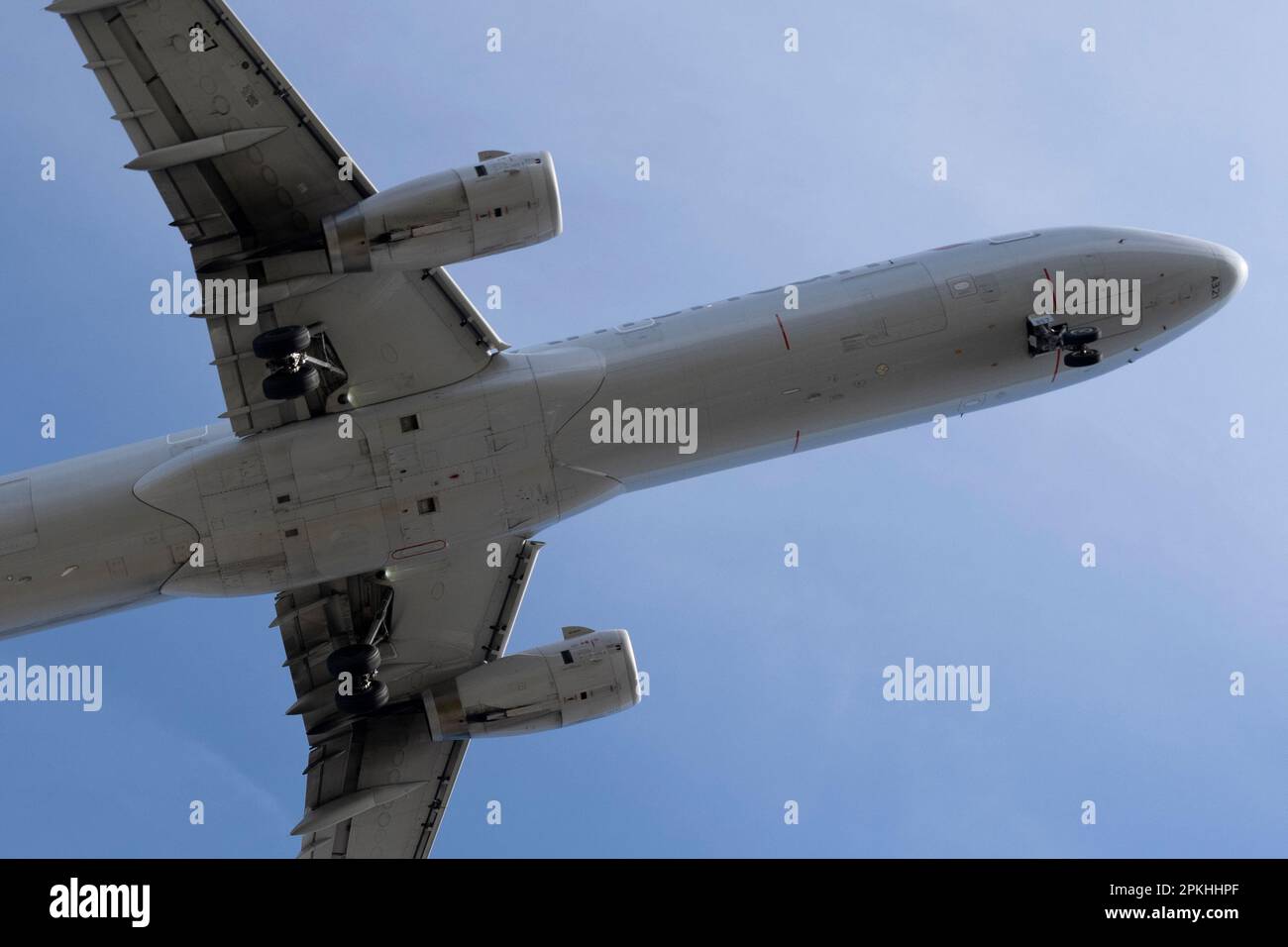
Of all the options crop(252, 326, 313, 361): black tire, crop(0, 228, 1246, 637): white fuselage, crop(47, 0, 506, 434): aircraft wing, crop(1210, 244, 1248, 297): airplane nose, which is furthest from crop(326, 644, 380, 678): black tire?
crop(1210, 244, 1248, 297): airplane nose

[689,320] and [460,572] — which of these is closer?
[689,320]

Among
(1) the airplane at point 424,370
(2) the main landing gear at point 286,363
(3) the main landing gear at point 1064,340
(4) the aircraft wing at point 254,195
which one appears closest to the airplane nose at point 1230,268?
(1) the airplane at point 424,370

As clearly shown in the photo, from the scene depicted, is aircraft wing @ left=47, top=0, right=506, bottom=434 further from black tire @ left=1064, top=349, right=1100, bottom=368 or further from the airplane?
black tire @ left=1064, top=349, right=1100, bottom=368

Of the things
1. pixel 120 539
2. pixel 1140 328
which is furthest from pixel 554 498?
pixel 1140 328

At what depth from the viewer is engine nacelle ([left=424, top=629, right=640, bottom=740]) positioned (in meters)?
28.0

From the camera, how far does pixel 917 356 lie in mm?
26328

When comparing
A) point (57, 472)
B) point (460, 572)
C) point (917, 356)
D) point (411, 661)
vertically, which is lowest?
point (411, 661)

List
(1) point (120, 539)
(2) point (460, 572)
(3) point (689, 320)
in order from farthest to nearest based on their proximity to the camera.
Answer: (2) point (460, 572)
(3) point (689, 320)
(1) point (120, 539)

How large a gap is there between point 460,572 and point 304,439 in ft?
18.2

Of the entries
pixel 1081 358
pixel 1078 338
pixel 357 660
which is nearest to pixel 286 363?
pixel 357 660

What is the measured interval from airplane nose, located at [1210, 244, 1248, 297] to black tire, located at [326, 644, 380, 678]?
20.4 m

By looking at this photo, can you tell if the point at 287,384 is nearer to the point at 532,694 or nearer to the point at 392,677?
the point at 392,677

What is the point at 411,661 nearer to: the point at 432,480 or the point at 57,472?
the point at 432,480

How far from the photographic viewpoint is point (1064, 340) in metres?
26.3
